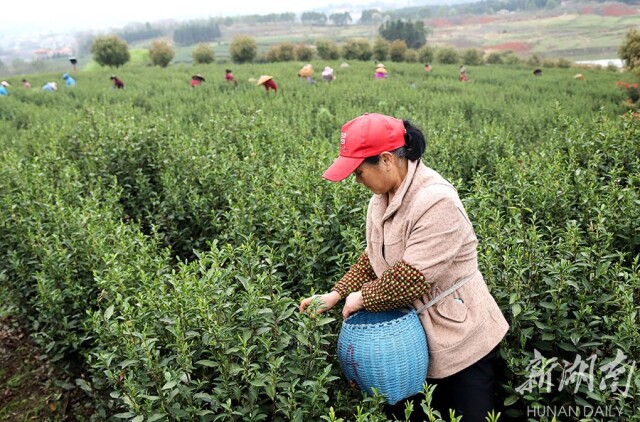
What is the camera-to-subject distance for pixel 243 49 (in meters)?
35.8

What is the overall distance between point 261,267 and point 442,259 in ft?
4.35

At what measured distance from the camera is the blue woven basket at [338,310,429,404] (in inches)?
80.1

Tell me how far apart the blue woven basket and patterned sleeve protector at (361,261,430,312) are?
0.08m

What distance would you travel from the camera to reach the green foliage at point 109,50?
1340 inches

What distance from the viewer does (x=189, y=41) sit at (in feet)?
517

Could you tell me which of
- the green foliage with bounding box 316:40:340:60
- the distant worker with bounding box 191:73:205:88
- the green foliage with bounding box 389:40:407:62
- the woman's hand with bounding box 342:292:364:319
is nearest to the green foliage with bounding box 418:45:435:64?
the green foliage with bounding box 389:40:407:62

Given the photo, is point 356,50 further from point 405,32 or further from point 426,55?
point 405,32

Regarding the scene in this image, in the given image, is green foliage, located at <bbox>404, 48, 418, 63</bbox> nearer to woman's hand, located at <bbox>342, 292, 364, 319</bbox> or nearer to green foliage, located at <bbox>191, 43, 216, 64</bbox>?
green foliage, located at <bbox>191, 43, 216, 64</bbox>

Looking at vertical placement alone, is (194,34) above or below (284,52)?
below

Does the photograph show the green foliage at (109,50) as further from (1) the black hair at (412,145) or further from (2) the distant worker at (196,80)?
(1) the black hair at (412,145)

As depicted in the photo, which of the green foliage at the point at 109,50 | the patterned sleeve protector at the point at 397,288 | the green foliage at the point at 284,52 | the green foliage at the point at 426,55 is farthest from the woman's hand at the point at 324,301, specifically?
the green foliage at the point at 426,55

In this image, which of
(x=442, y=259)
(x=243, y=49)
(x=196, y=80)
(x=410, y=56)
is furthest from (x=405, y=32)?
(x=442, y=259)

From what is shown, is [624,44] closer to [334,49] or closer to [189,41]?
[334,49]

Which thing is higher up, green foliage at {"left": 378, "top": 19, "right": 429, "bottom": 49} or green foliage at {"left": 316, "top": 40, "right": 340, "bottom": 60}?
green foliage at {"left": 316, "top": 40, "right": 340, "bottom": 60}
